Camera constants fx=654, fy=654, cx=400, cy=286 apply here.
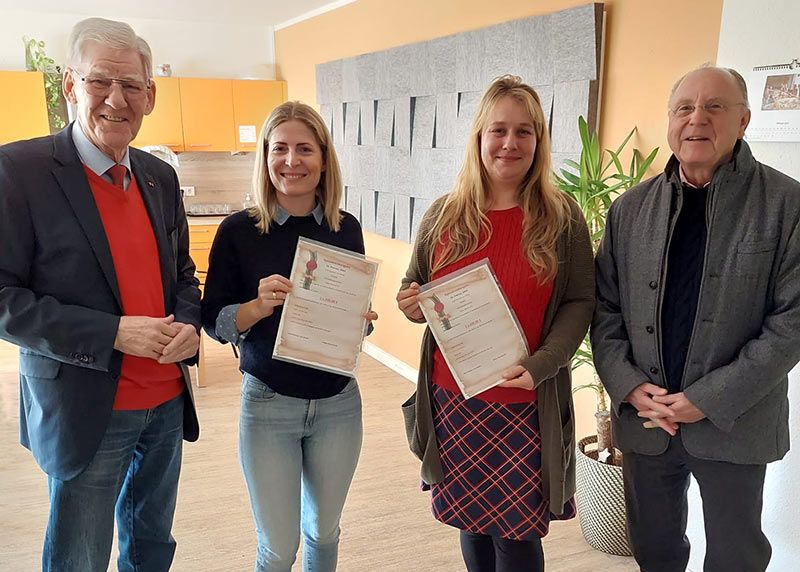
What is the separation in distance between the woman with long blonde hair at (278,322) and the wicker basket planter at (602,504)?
4.25 feet

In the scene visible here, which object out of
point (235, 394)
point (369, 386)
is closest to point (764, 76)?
point (369, 386)

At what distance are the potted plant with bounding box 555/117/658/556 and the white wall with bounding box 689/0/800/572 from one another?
443 millimetres

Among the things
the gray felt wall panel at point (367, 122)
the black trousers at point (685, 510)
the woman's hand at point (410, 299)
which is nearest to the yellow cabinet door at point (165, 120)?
the gray felt wall panel at point (367, 122)

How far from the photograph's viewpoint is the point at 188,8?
5.67m

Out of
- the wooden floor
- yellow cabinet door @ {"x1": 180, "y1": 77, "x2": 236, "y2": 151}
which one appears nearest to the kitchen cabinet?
yellow cabinet door @ {"x1": 180, "y1": 77, "x2": 236, "y2": 151}

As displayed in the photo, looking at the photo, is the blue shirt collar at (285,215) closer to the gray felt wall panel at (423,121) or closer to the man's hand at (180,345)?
the man's hand at (180,345)

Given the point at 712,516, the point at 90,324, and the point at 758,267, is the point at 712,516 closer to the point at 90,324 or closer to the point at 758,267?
the point at 758,267

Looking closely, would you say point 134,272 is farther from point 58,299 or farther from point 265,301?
point 265,301

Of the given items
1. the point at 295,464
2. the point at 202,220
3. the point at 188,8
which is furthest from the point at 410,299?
the point at 188,8

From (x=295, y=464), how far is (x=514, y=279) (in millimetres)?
747

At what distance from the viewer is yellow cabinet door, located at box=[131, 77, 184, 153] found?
602 centimetres

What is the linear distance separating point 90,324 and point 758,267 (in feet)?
5.06

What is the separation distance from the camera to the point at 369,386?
15.0 ft

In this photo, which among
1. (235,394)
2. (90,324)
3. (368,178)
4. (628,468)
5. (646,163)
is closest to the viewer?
(90,324)
